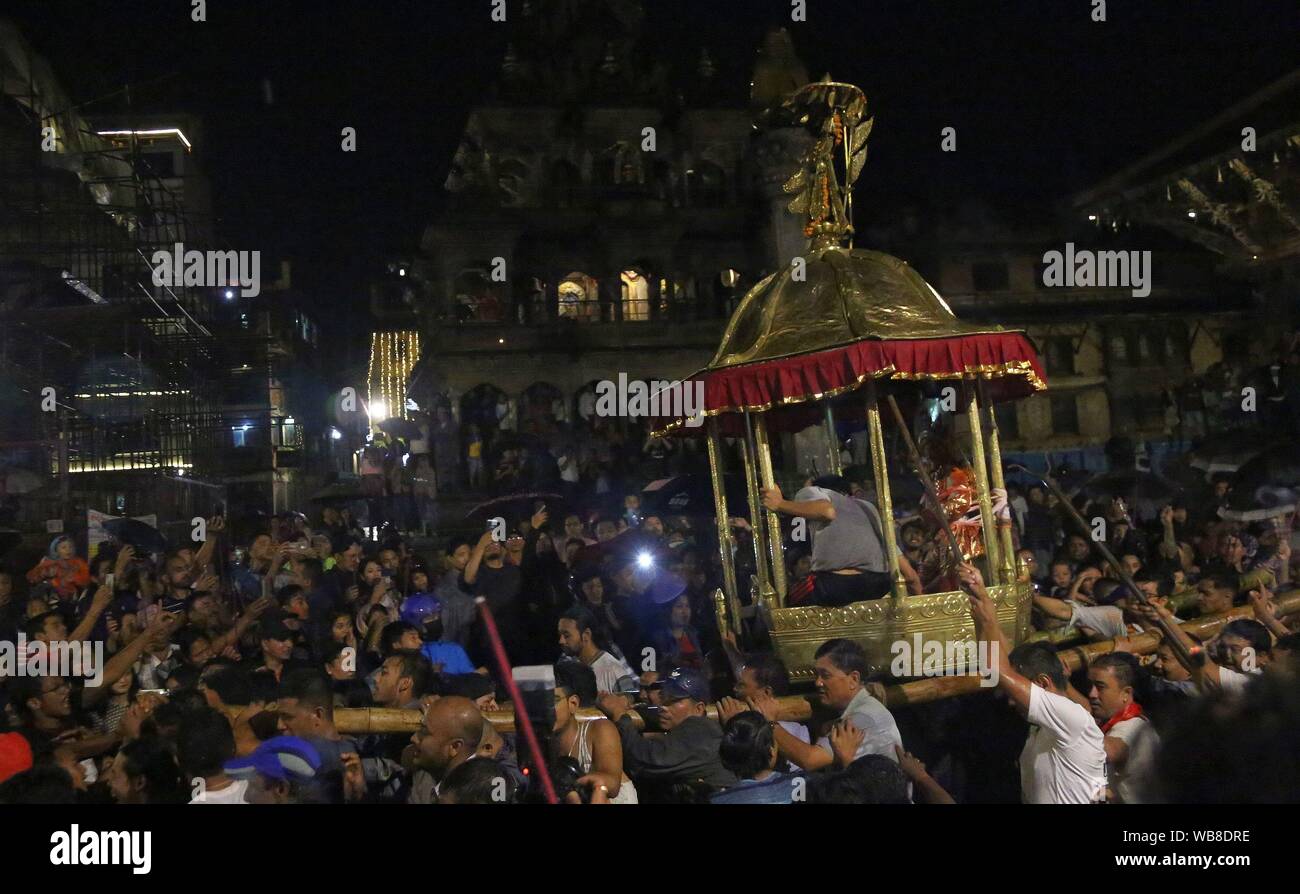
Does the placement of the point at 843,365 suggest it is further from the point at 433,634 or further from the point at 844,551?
the point at 433,634

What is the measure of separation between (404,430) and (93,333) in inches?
548

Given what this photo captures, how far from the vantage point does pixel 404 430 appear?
29625 mm

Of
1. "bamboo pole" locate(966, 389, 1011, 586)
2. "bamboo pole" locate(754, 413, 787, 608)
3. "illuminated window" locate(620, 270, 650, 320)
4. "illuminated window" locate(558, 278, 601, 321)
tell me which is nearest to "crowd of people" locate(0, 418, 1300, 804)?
"bamboo pole" locate(966, 389, 1011, 586)

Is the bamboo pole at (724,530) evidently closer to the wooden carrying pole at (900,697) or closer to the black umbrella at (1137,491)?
the wooden carrying pole at (900,697)

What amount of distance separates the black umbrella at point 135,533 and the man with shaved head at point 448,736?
7.41 meters

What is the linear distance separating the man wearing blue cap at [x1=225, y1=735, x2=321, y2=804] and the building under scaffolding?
9.46m

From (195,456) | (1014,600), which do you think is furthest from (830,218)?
(195,456)

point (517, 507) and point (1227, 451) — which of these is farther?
point (1227, 451)

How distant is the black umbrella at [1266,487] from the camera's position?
12.0m

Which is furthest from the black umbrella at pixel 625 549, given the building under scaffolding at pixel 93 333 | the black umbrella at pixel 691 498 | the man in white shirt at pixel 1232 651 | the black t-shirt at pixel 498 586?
the building under scaffolding at pixel 93 333

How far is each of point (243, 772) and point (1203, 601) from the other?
6743 millimetres

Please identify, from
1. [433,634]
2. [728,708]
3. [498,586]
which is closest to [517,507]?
[498,586]

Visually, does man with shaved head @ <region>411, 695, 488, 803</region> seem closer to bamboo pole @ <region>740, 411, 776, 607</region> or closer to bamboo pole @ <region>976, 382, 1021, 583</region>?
bamboo pole @ <region>740, 411, 776, 607</region>

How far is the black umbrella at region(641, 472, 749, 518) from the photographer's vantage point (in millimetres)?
13391
